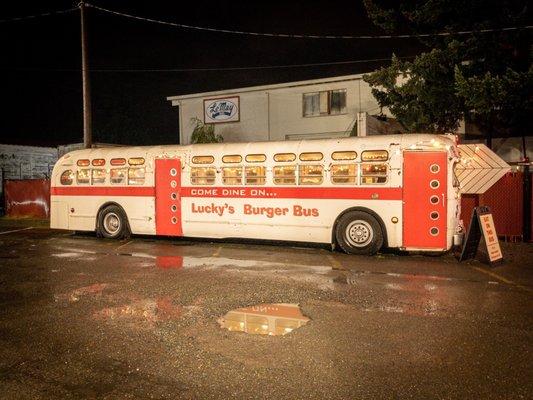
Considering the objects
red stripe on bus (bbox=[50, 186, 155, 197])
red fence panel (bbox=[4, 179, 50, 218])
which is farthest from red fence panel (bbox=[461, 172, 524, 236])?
red fence panel (bbox=[4, 179, 50, 218])

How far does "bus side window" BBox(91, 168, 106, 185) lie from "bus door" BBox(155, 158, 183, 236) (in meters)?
1.93

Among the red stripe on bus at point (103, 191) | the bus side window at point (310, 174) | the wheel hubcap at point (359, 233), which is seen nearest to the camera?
the wheel hubcap at point (359, 233)

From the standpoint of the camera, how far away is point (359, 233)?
10.9 meters

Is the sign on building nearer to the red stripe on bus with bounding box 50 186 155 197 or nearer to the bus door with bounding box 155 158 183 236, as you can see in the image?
the red stripe on bus with bounding box 50 186 155 197

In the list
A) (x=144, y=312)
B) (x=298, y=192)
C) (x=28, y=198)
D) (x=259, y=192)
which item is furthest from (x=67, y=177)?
(x=144, y=312)

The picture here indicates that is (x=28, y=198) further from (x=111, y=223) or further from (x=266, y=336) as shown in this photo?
(x=266, y=336)

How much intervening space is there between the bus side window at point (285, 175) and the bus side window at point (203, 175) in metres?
1.86

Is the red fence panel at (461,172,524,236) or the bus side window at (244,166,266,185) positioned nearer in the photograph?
the bus side window at (244,166,266,185)

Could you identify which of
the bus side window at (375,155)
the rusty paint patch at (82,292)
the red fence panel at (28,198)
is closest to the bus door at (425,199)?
the bus side window at (375,155)

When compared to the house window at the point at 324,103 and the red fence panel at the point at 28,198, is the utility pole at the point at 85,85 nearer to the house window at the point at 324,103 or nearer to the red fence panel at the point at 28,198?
the red fence panel at the point at 28,198

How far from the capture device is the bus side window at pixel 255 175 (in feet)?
39.3

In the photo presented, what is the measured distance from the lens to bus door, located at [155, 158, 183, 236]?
13062 mm

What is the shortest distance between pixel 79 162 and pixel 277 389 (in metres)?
12.3

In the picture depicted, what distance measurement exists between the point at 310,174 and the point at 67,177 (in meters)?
7.96
